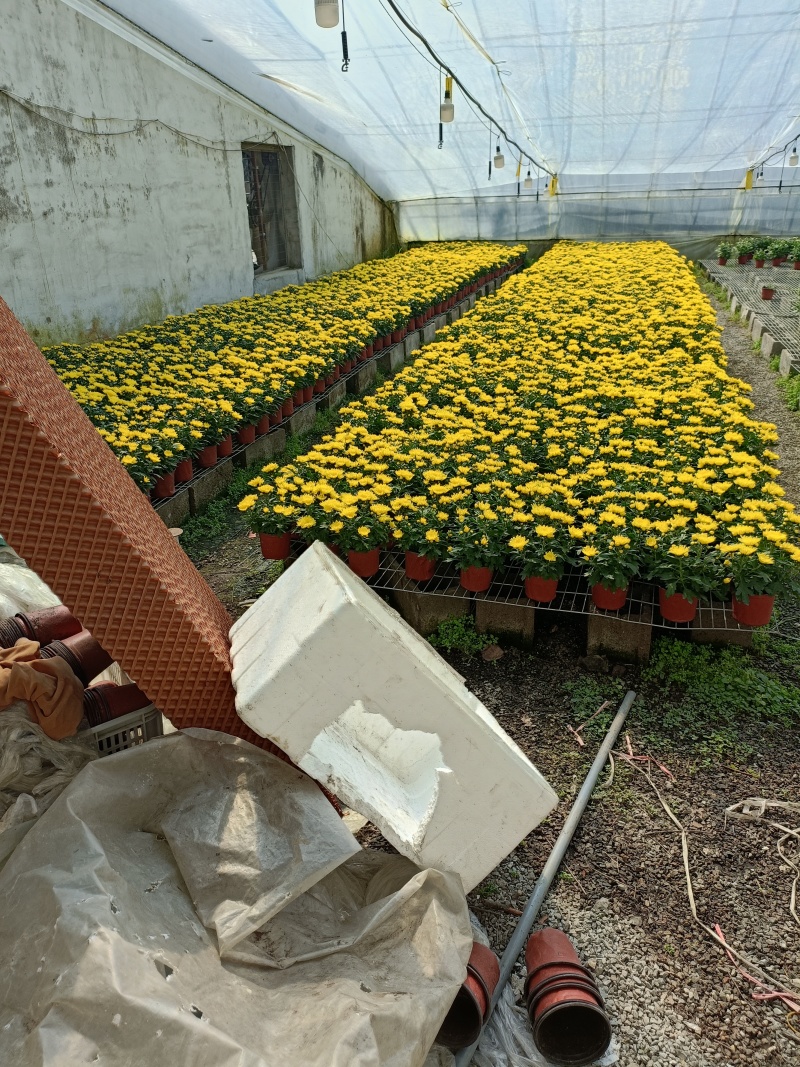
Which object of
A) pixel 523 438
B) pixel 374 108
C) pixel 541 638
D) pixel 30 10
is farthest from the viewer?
pixel 374 108

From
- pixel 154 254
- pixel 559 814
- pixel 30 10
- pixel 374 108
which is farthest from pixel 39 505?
pixel 374 108

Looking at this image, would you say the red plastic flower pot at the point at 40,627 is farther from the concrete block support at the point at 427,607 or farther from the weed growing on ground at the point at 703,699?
the weed growing on ground at the point at 703,699

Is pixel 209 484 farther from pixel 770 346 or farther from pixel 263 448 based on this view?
pixel 770 346

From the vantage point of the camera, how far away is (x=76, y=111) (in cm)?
930

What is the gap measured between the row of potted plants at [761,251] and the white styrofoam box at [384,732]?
21301mm

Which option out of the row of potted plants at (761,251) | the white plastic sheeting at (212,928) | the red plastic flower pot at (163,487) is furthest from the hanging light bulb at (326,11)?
the row of potted plants at (761,251)

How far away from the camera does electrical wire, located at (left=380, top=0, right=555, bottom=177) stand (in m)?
9.80

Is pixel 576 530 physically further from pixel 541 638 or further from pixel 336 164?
pixel 336 164

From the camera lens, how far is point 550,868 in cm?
283

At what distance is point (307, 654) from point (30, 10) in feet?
31.3

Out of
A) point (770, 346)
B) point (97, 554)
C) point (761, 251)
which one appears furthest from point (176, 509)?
point (761, 251)

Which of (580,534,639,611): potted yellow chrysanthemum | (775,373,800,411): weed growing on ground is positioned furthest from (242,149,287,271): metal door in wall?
(580,534,639,611): potted yellow chrysanthemum

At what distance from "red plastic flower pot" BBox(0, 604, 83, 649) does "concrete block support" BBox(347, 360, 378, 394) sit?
6980mm

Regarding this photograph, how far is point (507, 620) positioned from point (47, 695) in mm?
2529
